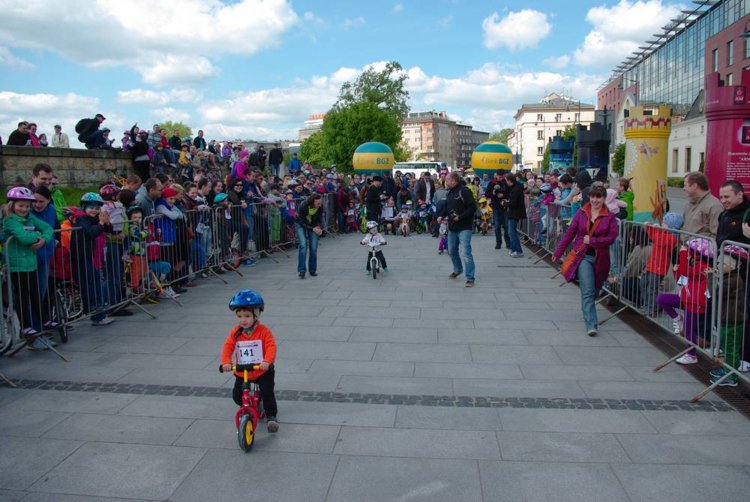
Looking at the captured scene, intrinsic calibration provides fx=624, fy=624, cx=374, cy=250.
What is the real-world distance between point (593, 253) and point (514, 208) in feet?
22.6

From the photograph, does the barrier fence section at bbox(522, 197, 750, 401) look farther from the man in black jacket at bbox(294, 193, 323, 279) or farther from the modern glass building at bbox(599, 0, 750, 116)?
the modern glass building at bbox(599, 0, 750, 116)

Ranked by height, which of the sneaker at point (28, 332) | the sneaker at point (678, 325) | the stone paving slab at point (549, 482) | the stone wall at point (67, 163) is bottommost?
the stone paving slab at point (549, 482)

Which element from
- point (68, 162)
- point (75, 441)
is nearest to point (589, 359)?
point (75, 441)

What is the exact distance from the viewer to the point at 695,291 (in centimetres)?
567

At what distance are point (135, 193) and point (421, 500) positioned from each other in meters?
7.11

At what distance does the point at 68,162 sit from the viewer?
16.5 metres

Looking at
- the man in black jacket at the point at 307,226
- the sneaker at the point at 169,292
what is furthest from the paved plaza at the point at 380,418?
the man in black jacket at the point at 307,226

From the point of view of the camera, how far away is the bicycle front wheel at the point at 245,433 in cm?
417

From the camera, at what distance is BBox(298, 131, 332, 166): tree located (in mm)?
74375

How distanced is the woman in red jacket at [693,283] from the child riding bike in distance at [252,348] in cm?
381

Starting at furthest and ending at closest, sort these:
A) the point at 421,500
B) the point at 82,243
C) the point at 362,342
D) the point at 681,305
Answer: the point at 82,243 < the point at 362,342 < the point at 681,305 < the point at 421,500

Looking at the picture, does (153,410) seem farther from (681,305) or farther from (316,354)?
(681,305)

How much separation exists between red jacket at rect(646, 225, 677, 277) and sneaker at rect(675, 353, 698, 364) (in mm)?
1000

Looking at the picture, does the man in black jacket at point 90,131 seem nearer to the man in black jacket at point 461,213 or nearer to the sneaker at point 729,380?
the man in black jacket at point 461,213
